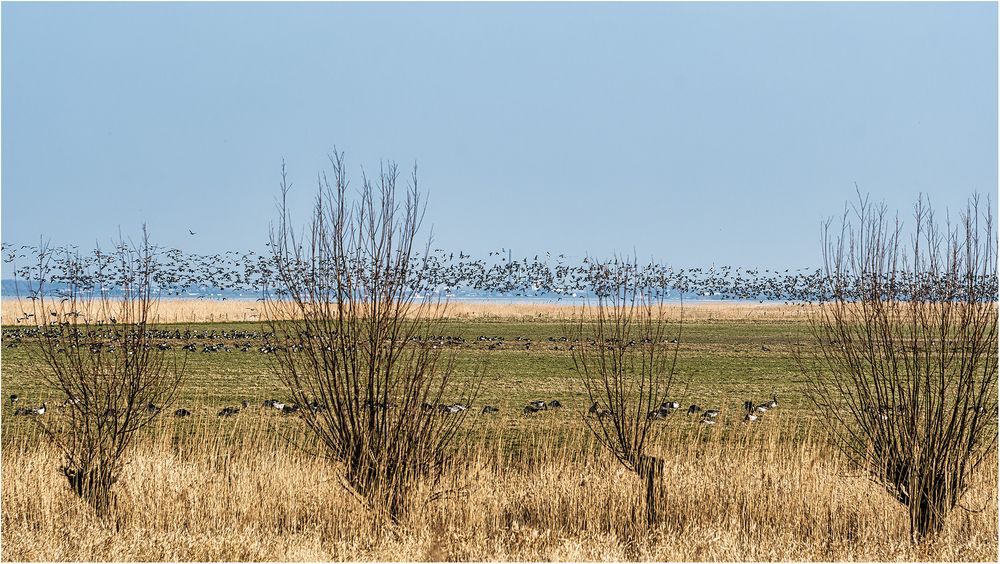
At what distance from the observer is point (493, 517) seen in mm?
8273

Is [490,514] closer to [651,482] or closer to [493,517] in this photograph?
[493,517]

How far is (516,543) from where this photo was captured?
25.2ft

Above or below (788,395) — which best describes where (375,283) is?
above

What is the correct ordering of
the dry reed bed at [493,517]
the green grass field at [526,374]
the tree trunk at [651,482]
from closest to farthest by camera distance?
the dry reed bed at [493,517], the tree trunk at [651,482], the green grass field at [526,374]

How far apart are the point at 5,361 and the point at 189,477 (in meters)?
22.5

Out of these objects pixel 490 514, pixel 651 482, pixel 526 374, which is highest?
pixel 651 482

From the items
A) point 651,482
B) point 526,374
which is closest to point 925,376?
point 651,482

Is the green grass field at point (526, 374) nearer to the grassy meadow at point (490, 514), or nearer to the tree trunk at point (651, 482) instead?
the grassy meadow at point (490, 514)

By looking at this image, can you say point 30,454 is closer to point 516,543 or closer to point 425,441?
point 425,441

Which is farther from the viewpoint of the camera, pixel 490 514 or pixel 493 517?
pixel 490 514

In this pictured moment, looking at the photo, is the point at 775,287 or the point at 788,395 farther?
the point at 775,287

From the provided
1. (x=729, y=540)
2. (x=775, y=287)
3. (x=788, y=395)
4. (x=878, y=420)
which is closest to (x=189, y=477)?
(x=729, y=540)

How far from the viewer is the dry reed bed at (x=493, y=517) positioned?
24.5 ft

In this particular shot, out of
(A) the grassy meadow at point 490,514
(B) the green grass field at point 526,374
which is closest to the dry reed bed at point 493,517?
(A) the grassy meadow at point 490,514
